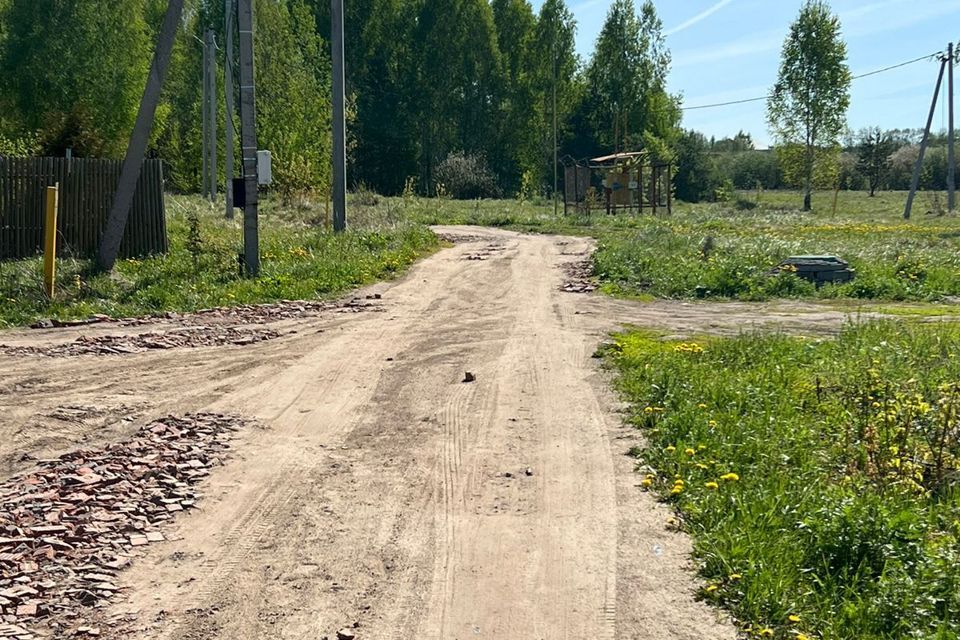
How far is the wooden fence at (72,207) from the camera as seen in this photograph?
15359 mm

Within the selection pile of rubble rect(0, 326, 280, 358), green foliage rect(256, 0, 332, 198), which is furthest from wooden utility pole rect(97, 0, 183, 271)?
green foliage rect(256, 0, 332, 198)

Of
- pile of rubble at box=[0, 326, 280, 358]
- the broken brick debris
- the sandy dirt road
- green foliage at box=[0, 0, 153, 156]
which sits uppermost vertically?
green foliage at box=[0, 0, 153, 156]

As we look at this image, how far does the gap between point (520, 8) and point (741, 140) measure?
53369 mm

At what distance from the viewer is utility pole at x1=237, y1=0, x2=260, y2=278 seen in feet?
49.6

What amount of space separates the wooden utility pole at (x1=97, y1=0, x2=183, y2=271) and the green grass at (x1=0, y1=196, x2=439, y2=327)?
41 centimetres

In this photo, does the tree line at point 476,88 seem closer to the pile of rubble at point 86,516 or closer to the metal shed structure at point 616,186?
the metal shed structure at point 616,186

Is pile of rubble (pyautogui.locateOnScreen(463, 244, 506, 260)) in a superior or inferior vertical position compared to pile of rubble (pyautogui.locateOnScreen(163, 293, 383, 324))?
superior

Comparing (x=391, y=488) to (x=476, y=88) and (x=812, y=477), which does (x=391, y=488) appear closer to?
(x=812, y=477)

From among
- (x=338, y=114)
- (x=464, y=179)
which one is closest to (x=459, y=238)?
(x=338, y=114)

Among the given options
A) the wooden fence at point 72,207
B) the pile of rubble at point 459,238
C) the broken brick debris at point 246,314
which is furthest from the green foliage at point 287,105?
the broken brick debris at point 246,314

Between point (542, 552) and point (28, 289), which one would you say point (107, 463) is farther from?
point (28, 289)

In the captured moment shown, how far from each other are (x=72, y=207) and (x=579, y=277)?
899 cm

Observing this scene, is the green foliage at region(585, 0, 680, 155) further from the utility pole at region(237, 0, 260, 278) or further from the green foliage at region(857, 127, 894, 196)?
Answer: the utility pole at region(237, 0, 260, 278)

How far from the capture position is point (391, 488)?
578 centimetres
